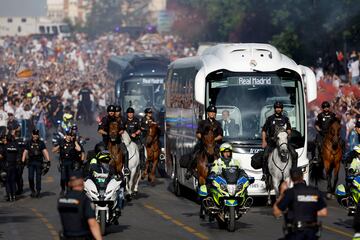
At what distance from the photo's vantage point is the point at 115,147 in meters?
29.7

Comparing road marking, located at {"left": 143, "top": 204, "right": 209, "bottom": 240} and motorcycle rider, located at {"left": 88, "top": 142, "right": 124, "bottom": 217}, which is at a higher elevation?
motorcycle rider, located at {"left": 88, "top": 142, "right": 124, "bottom": 217}

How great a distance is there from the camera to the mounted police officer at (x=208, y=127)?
91.5ft

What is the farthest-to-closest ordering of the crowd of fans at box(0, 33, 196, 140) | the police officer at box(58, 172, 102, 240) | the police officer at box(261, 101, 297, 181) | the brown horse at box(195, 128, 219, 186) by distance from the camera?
the crowd of fans at box(0, 33, 196, 140)
the police officer at box(261, 101, 297, 181)
the brown horse at box(195, 128, 219, 186)
the police officer at box(58, 172, 102, 240)

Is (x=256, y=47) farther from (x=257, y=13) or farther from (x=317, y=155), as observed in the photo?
(x=257, y=13)

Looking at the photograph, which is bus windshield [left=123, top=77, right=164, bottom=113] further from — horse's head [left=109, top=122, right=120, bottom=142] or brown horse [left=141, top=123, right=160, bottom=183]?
horse's head [left=109, top=122, right=120, bottom=142]

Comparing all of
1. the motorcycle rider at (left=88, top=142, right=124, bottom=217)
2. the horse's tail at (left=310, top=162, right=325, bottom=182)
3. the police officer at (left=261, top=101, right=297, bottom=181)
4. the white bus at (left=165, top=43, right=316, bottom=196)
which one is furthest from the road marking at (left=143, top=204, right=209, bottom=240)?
the horse's tail at (left=310, top=162, right=325, bottom=182)

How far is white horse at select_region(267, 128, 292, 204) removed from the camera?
27.1 metres

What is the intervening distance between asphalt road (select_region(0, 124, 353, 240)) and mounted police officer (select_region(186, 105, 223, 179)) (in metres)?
0.99

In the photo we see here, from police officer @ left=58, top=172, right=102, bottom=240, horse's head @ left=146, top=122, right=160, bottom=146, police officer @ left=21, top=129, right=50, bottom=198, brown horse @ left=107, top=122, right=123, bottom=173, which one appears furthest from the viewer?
horse's head @ left=146, top=122, right=160, bottom=146

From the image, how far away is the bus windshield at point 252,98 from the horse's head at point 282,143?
93.1 inches

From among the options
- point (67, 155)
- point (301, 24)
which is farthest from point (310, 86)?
point (301, 24)

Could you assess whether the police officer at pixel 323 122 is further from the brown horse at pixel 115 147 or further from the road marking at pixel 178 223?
the brown horse at pixel 115 147

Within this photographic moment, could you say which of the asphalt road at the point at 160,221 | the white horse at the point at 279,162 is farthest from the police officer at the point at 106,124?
the white horse at the point at 279,162

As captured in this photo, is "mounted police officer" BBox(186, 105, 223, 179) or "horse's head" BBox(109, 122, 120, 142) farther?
"horse's head" BBox(109, 122, 120, 142)
